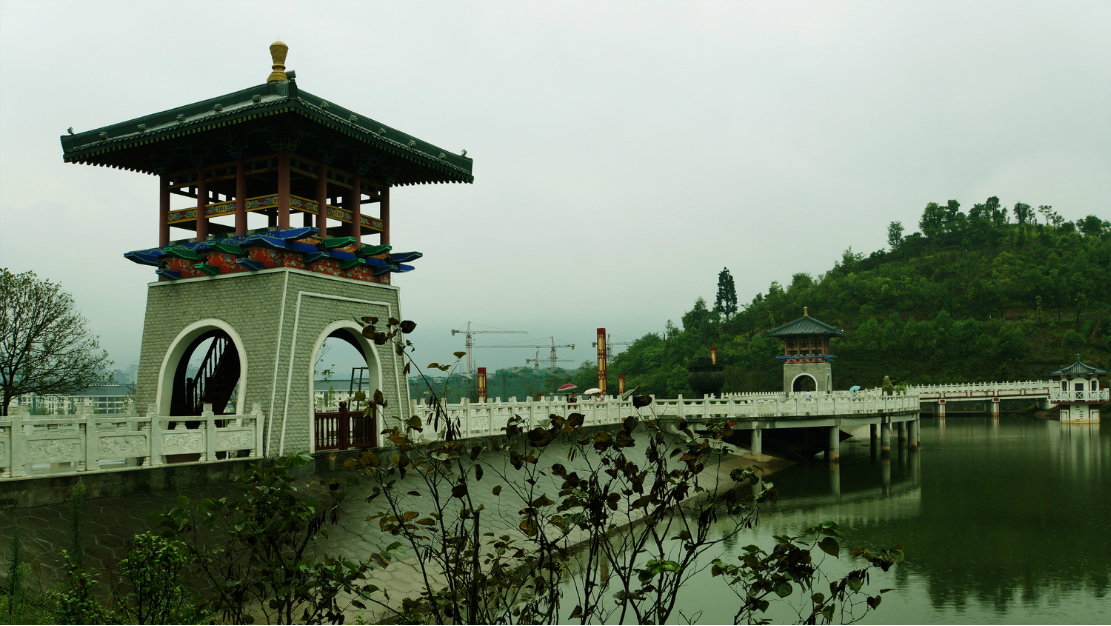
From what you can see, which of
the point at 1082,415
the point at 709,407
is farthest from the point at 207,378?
the point at 1082,415

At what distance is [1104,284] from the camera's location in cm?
7925

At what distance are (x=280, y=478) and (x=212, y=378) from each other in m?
13.1

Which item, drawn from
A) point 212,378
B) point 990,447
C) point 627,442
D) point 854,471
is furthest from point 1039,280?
point 627,442

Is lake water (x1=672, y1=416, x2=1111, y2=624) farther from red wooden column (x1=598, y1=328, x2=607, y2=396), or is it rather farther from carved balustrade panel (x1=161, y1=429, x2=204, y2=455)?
red wooden column (x1=598, y1=328, x2=607, y2=396)

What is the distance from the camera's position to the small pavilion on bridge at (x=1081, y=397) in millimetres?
48750

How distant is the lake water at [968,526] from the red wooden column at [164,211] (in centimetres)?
1312

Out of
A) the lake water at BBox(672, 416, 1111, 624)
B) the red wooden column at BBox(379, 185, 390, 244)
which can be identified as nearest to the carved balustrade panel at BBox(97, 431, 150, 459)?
the red wooden column at BBox(379, 185, 390, 244)

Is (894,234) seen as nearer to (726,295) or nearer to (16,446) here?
(726,295)

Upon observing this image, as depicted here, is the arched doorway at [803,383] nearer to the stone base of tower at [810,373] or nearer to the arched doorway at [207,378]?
the stone base of tower at [810,373]

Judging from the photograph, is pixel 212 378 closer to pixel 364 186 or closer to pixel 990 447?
pixel 364 186

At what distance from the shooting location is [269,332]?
1501 centimetres

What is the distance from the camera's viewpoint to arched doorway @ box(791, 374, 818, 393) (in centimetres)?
4498

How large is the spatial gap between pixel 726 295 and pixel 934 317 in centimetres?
2135

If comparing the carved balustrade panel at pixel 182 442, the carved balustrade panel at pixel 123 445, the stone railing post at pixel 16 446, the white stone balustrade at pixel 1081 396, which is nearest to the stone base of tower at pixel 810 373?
the white stone balustrade at pixel 1081 396
